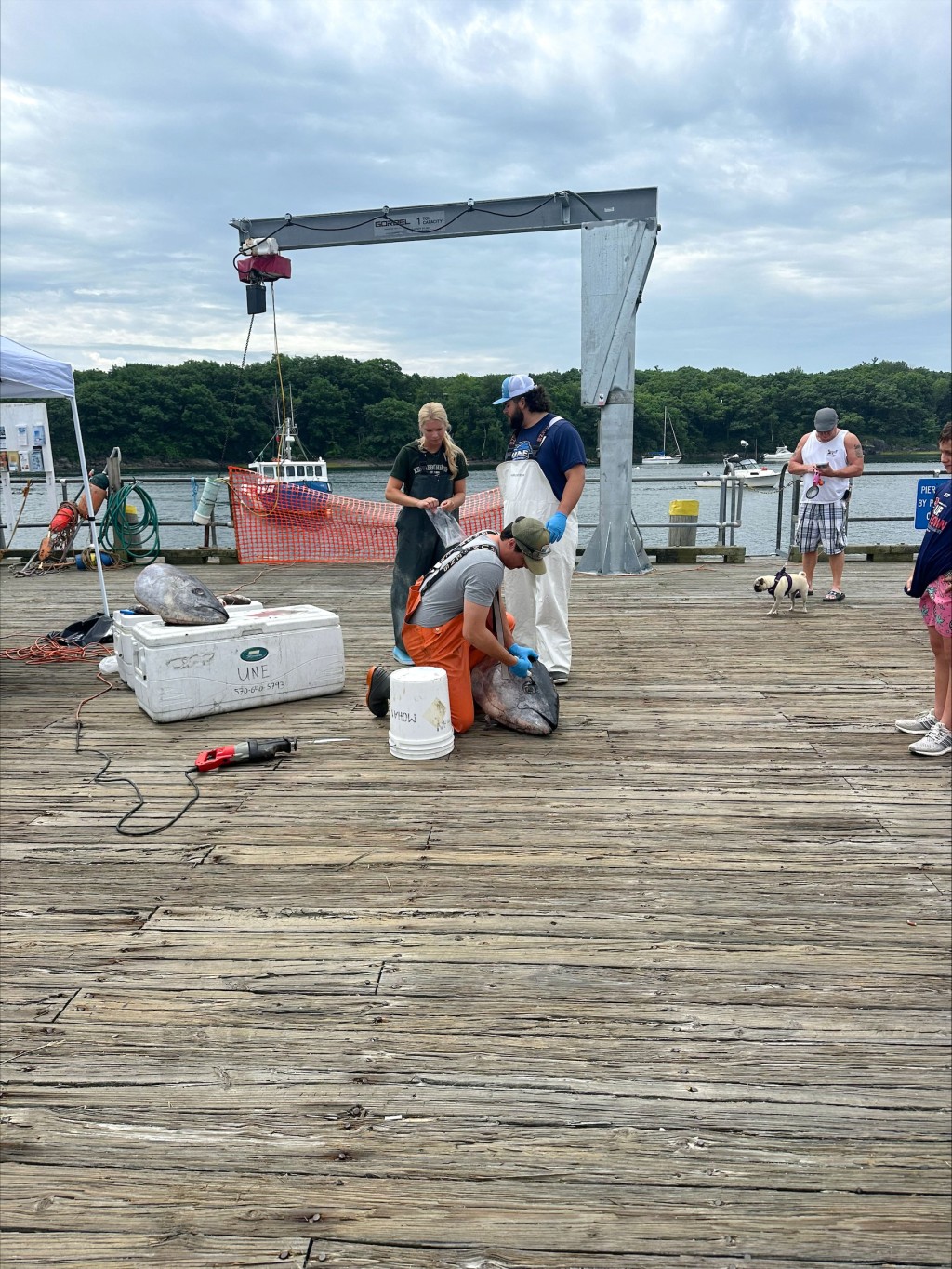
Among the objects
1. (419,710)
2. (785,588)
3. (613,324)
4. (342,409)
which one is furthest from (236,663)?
(342,409)

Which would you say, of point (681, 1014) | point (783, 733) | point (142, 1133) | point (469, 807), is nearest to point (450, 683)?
point (469, 807)

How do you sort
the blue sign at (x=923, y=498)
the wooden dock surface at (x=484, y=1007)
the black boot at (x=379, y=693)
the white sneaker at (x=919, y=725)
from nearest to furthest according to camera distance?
the wooden dock surface at (x=484, y=1007), the white sneaker at (x=919, y=725), the black boot at (x=379, y=693), the blue sign at (x=923, y=498)

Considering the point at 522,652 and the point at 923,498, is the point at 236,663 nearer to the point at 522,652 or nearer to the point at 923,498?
the point at 522,652

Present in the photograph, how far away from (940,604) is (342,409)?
129 feet

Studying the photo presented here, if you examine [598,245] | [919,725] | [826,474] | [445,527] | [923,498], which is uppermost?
[598,245]

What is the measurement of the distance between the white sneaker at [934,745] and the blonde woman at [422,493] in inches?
119

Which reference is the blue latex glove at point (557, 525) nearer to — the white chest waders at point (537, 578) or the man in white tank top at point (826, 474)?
the white chest waders at point (537, 578)

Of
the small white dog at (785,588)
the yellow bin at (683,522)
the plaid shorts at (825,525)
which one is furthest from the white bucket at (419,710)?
the yellow bin at (683,522)

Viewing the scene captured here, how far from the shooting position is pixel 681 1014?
230 centimetres

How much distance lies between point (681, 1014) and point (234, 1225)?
120 centimetres

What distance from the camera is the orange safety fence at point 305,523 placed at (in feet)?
42.1

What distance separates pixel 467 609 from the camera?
426 centimetres

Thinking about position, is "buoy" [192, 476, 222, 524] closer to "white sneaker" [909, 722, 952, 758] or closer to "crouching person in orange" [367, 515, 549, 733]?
"crouching person in orange" [367, 515, 549, 733]

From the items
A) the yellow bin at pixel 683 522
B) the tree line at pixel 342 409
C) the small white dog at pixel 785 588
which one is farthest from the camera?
the tree line at pixel 342 409
